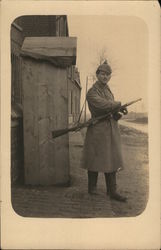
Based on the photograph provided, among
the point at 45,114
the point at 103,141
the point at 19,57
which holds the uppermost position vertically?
the point at 19,57

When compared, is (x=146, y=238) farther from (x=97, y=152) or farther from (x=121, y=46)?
(x=121, y=46)

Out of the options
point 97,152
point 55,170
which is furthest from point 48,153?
point 97,152

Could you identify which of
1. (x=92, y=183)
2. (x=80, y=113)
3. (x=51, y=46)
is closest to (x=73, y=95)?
(x=80, y=113)

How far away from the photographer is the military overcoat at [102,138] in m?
1.27

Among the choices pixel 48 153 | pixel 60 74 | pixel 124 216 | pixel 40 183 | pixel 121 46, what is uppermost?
pixel 121 46

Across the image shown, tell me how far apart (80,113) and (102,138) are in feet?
0.43

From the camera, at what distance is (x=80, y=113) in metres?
1.26

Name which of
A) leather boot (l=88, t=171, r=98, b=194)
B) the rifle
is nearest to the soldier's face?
the rifle

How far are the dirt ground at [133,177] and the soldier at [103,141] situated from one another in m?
0.02

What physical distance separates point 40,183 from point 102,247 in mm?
326

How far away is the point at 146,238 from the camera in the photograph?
1.25 metres

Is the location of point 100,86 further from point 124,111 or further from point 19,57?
point 19,57

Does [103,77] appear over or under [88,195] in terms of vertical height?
over

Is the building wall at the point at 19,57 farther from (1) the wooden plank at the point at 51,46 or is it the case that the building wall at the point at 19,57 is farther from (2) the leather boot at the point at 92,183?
(2) the leather boot at the point at 92,183
